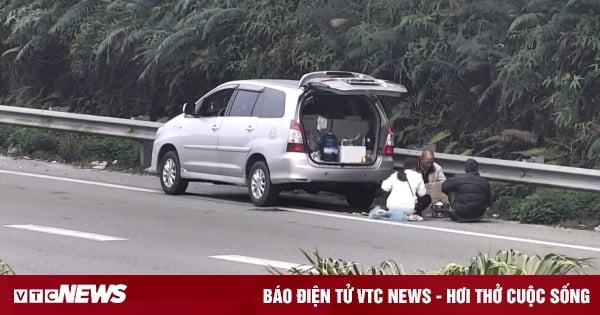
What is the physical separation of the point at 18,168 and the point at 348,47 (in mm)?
5758

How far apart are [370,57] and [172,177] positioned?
14.3 ft

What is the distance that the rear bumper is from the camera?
15688 millimetres

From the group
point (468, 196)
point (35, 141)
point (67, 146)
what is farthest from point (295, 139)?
point (35, 141)

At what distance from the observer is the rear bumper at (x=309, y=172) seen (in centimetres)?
1569

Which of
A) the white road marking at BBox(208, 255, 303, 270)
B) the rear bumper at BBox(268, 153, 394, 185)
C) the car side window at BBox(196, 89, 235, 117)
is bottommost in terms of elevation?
the white road marking at BBox(208, 255, 303, 270)

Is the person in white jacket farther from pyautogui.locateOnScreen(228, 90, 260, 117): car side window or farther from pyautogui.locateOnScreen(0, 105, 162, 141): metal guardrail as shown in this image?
pyautogui.locateOnScreen(0, 105, 162, 141): metal guardrail

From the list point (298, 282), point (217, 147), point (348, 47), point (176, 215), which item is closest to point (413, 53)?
point (348, 47)

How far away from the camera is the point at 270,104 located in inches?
642

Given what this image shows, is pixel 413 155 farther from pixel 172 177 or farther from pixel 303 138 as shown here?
pixel 172 177

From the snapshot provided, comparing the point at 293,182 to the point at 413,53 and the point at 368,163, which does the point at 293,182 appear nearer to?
the point at 368,163

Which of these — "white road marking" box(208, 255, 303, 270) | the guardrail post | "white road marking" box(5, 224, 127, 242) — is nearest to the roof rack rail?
"white road marking" box(5, 224, 127, 242)

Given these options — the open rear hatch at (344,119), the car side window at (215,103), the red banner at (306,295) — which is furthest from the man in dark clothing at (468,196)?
the red banner at (306,295)

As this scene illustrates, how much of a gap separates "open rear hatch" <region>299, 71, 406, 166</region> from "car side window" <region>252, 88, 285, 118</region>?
0.31 m

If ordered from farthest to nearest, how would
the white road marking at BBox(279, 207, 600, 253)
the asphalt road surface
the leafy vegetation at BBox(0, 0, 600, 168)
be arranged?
the leafy vegetation at BBox(0, 0, 600, 168) < the white road marking at BBox(279, 207, 600, 253) < the asphalt road surface
